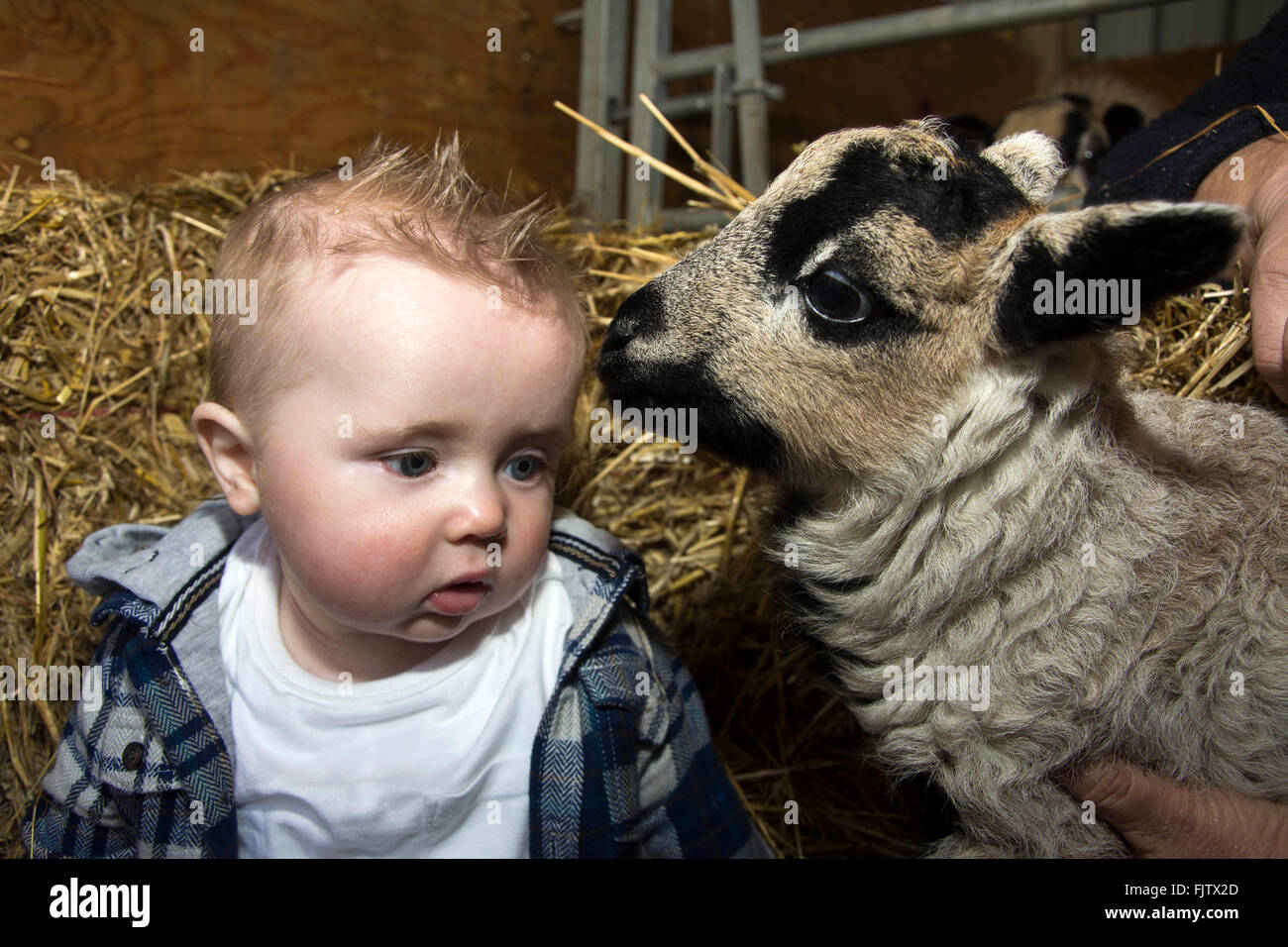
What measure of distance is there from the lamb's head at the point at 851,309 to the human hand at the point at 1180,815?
2.01 feet

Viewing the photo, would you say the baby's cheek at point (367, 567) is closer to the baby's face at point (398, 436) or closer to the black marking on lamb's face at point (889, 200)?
the baby's face at point (398, 436)

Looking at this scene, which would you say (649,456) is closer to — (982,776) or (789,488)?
(789,488)

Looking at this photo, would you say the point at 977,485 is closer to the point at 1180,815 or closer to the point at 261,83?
the point at 1180,815

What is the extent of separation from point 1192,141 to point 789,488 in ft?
4.46

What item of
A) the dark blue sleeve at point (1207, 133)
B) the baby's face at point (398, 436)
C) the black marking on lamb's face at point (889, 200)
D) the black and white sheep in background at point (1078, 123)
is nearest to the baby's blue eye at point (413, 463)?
the baby's face at point (398, 436)

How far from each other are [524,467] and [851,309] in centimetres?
59

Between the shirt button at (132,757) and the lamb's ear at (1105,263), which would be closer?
the lamb's ear at (1105,263)

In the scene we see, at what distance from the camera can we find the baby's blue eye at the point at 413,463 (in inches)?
51.6

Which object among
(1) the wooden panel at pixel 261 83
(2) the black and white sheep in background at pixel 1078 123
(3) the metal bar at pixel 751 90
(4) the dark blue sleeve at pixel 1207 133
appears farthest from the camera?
(2) the black and white sheep in background at pixel 1078 123

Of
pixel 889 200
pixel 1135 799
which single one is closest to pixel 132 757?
pixel 889 200

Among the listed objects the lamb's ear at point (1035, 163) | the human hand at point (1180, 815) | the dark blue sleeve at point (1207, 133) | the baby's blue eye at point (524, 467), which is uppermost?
the dark blue sleeve at point (1207, 133)

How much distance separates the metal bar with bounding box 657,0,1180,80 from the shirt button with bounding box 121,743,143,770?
2.89m

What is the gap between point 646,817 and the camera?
1.66m

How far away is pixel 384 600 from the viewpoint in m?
1.33
